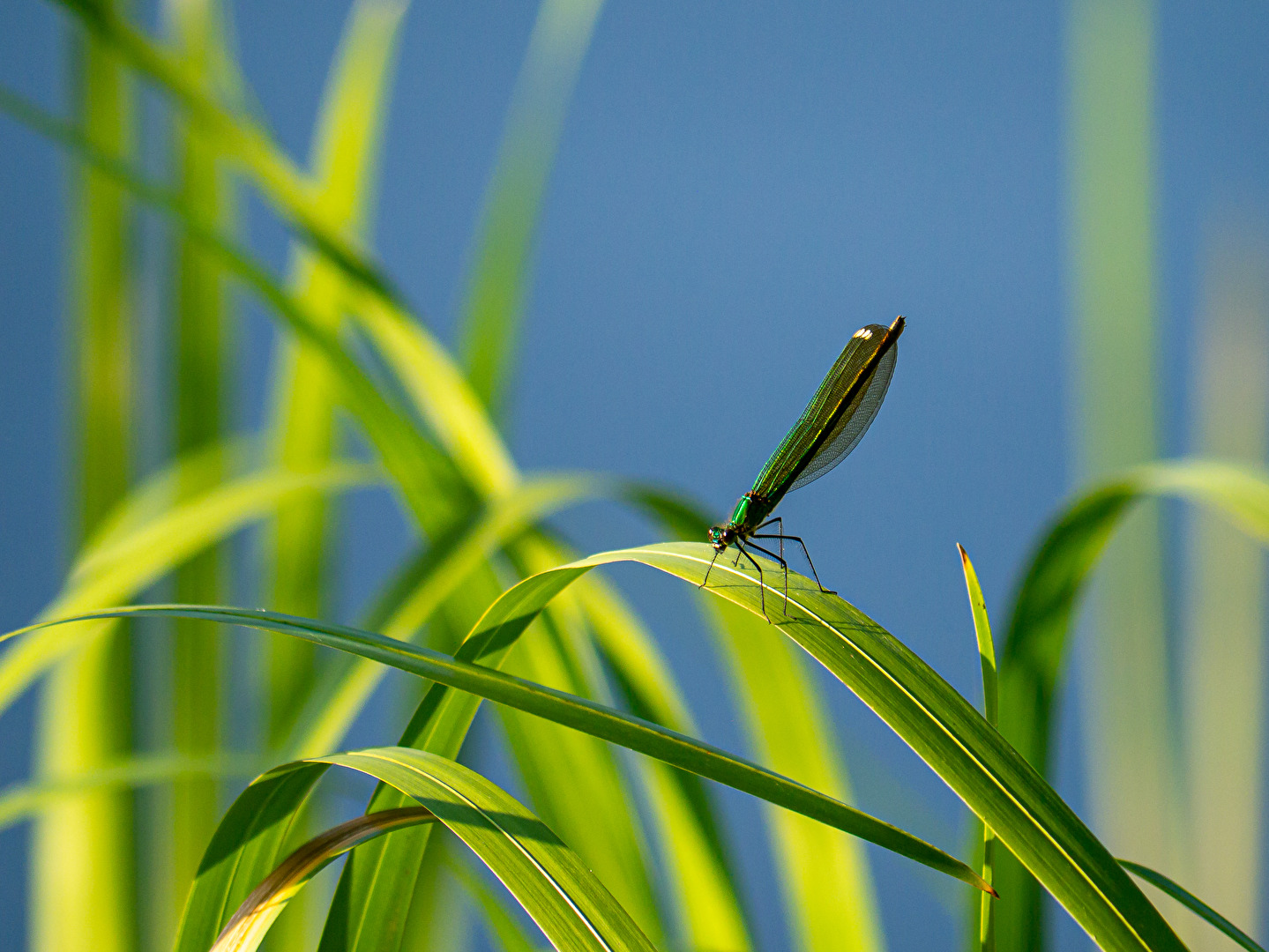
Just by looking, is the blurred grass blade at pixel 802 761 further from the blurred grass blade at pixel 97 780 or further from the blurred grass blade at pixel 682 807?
the blurred grass blade at pixel 97 780

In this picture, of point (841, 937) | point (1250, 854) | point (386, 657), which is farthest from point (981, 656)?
point (1250, 854)

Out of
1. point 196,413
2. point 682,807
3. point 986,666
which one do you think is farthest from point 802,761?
point 196,413

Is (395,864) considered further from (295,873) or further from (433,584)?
(433,584)

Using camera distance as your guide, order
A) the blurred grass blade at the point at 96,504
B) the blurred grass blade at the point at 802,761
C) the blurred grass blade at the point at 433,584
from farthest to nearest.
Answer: the blurred grass blade at the point at 96,504, the blurred grass blade at the point at 802,761, the blurred grass blade at the point at 433,584

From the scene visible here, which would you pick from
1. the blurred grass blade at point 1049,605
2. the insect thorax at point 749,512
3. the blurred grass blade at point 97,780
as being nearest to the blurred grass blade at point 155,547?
the blurred grass blade at point 97,780

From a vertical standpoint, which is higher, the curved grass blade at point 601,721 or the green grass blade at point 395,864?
the curved grass blade at point 601,721

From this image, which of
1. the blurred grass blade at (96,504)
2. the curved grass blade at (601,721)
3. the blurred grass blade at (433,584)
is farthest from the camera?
the blurred grass blade at (96,504)

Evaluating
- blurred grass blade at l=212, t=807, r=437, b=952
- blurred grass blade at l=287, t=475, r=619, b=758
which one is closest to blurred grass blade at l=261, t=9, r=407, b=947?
Result: blurred grass blade at l=287, t=475, r=619, b=758
